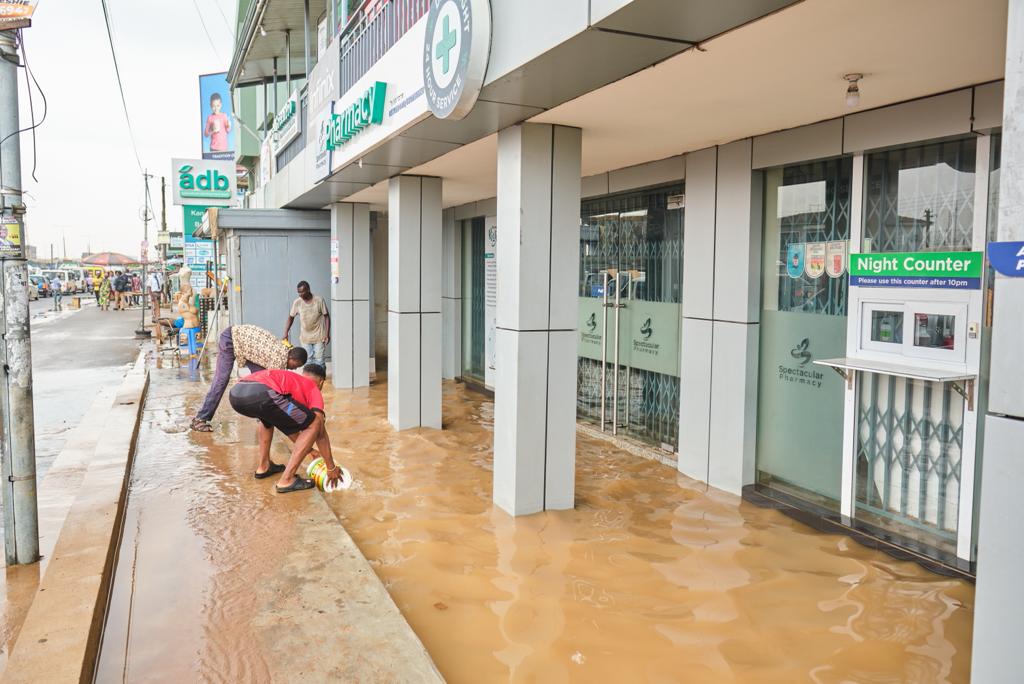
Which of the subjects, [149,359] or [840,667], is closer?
[840,667]

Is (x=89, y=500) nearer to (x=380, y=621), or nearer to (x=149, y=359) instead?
(x=380, y=621)

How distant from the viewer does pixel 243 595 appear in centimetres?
450

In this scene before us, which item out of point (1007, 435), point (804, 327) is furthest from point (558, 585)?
point (1007, 435)

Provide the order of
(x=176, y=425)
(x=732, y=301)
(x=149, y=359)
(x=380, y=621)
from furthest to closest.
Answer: (x=149, y=359) → (x=176, y=425) → (x=732, y=301) → (x=380, y=621)

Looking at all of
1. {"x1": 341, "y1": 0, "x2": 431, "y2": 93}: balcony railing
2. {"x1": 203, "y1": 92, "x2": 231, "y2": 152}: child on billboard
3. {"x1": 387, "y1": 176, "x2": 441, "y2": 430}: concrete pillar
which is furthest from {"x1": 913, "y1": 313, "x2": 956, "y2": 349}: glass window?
{"x1": 203, "y1": 92, "x2": 231, "y2": 152}: child on billboard

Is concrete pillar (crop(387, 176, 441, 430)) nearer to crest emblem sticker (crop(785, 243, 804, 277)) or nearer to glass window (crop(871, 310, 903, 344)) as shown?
crest emblem sticker (crop(785, 243, 804, 277))

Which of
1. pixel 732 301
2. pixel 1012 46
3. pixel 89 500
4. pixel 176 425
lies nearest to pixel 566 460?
pixel 732 301

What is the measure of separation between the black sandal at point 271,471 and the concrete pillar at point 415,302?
6.84 feet

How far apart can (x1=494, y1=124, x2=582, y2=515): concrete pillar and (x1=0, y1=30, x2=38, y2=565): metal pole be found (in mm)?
3279

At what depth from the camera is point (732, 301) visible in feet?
21.4

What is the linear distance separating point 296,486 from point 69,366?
1169cm

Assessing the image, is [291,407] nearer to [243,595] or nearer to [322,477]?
[322,477]

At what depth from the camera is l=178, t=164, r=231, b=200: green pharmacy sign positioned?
22.2 meters

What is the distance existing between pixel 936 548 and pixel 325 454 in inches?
189
